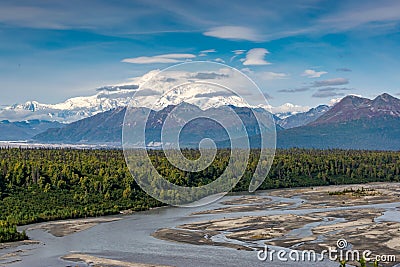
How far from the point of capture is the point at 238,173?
11869 centimetres

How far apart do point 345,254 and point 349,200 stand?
52.1 m

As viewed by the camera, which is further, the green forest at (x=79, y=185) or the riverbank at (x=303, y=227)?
the green forest at (x=79, y=185)

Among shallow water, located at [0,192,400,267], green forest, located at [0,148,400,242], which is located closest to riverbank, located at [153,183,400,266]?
shallow water, located at [0,192,400,267]

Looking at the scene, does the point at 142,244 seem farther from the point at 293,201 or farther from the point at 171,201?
the point at 293,201

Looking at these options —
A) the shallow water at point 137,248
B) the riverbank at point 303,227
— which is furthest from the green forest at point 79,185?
the riverbank at point 303,227

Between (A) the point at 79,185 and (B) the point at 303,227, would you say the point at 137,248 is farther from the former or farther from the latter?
(A) the point at 79,185

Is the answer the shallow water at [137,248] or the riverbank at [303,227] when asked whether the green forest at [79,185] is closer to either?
the shallow water at [137,248]

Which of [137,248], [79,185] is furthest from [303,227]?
[79,185]

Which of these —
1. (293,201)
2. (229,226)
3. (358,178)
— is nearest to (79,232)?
(229,226)

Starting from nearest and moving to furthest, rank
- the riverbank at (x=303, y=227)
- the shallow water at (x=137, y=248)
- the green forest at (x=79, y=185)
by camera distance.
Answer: the shallow water at (x=137, y=248)
the riverbank at (x=303, y=227)
the green forest at (x=79, y=185)

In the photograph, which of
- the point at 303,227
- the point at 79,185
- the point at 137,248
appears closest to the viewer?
the point at 137,248

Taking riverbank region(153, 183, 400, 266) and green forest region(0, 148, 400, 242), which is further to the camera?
green forest region(0, 148, 400, 242)

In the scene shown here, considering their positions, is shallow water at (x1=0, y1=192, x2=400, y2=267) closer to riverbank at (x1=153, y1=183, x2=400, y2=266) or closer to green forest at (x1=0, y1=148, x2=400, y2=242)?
riverbank at (x1=153, y1=183, x2=400, y2=266)

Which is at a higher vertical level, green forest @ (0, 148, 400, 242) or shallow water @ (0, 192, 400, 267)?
green forest @ (0, 148, 400, 242)
